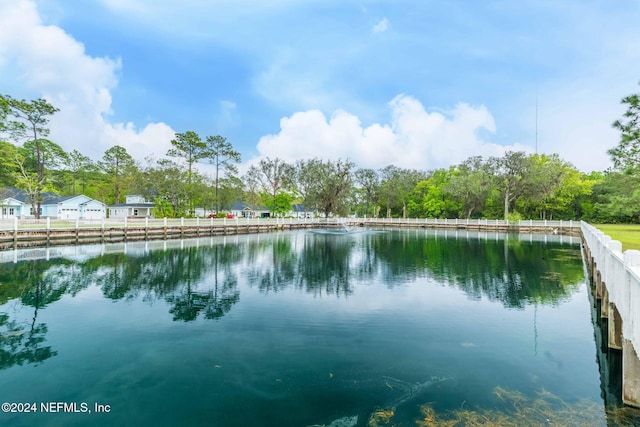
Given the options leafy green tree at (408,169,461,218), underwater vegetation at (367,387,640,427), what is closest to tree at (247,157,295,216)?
leafy green tree at (408,169,461,218)

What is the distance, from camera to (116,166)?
66188 millimetres

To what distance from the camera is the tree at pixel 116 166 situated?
62.8 m

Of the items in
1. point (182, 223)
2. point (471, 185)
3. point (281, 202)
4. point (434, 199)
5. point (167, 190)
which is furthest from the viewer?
point (434, 199)

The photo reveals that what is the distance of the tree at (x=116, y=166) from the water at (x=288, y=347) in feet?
172

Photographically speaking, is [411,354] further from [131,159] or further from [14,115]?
[131,159]

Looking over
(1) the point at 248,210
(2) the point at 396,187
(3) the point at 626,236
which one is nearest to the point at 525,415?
(3) the point at 626,236

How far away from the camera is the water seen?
528 centimetres

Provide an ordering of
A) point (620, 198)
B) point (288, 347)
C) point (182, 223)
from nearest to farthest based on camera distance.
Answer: point (288, 347), point (620, 198), point (182, 223)

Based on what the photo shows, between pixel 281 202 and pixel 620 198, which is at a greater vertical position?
pixel 281 202

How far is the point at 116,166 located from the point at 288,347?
229ft

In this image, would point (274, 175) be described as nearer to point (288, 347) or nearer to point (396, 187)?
point (396, 187)

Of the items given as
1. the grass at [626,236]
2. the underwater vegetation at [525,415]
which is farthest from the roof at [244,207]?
the underwater vegetation at [525,415]

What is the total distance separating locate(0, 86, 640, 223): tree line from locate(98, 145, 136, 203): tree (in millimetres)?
175

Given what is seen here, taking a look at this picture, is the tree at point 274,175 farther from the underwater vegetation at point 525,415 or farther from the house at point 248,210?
the underwater vegetation at point 525,415
